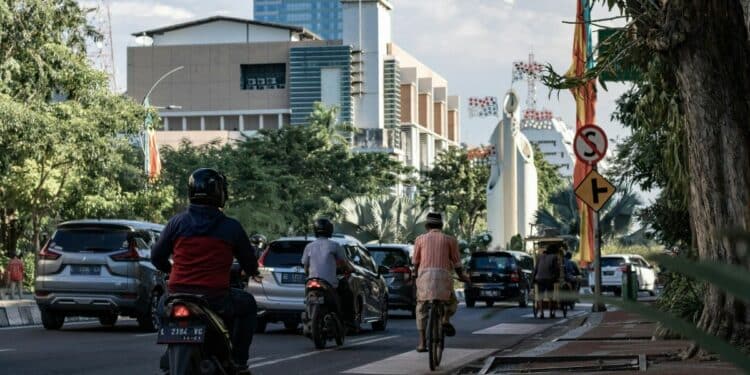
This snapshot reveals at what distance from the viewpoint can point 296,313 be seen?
20266mm

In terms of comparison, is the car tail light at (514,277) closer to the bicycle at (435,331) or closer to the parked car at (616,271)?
the parked car at (616,271)

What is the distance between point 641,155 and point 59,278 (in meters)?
10.8

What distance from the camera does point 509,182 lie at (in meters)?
89.3

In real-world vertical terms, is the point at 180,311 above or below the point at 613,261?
above

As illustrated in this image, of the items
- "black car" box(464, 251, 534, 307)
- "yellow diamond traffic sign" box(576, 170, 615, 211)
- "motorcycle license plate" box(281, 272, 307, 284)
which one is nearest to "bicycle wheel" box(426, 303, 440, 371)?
"motorcycle license plate" box(281, 272, 307, 284)

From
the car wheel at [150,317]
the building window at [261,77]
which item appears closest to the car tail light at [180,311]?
the car wheel at [150,317]

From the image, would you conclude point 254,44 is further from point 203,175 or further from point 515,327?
point 203,175

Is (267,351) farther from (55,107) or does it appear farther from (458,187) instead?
(458,187)

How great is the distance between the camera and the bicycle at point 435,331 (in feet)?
43.4

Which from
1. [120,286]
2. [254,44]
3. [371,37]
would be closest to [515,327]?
[120,286]

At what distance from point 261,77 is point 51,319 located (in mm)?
109313

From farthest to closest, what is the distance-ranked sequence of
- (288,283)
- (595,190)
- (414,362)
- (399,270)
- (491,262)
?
1. (491,262)
2. (399,270)
3. (595,190)
4. (288,283)
5. (414,362)

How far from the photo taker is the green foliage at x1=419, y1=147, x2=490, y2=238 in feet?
295

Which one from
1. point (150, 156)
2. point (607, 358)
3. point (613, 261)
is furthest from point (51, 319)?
point (613, 261)
